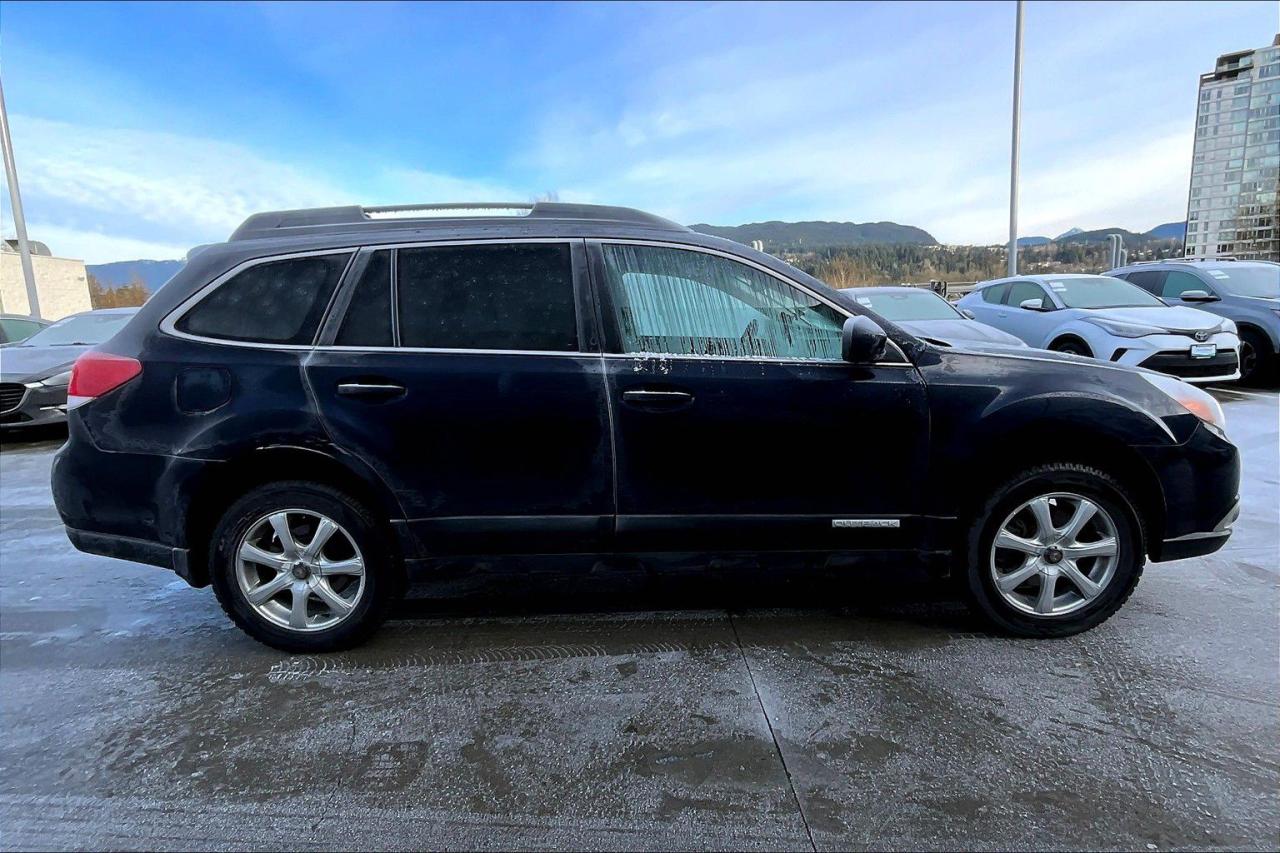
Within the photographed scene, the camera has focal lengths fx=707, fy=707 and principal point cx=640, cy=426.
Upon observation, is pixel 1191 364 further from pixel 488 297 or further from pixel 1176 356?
pixel 488 297

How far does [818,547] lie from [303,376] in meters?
2.25

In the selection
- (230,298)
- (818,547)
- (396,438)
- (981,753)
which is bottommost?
(981,753)

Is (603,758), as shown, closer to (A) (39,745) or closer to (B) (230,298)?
(A) (39,745)

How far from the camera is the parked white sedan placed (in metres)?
8.01

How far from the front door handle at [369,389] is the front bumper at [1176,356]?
26.5ft

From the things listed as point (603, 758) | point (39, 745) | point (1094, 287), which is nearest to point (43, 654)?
point (39, 745)

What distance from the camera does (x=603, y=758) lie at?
2.33m

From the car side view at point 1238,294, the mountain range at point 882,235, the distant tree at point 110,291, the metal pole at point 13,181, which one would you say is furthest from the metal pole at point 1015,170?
the distant tree at point 110,291

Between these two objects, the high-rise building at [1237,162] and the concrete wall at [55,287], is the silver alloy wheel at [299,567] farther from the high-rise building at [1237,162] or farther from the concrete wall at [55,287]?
the high-rise building at [1237,162]

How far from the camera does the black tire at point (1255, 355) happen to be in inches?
372

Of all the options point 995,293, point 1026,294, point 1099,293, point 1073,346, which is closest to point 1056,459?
point 1073,346

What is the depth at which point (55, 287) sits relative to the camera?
119 feet

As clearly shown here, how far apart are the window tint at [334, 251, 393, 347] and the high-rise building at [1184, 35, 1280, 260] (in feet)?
99.3

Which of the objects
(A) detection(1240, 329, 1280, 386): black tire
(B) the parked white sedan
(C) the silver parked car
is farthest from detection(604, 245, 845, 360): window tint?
(A) detection(1240, 329, 1280, 386): black tire
